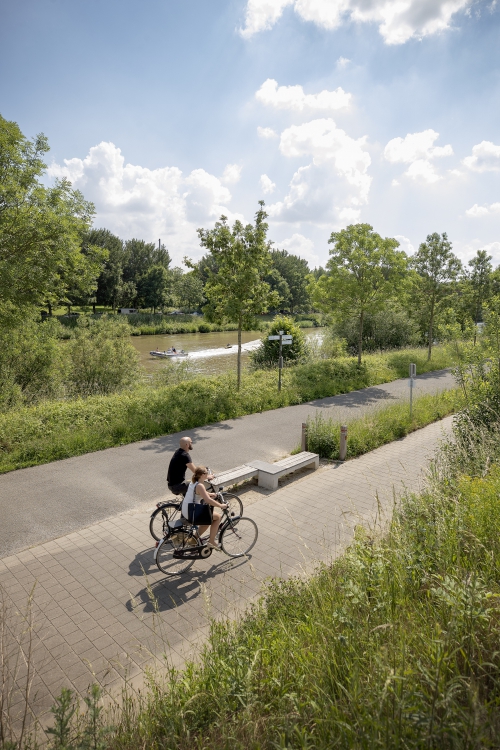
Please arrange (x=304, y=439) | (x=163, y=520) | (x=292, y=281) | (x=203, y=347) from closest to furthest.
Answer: (x=163, y=520), (x=304, y=439), (x=203, y=347), (x=292, y=281)

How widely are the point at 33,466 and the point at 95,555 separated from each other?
3773 mm

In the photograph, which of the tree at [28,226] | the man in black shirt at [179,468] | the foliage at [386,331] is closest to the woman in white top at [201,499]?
the man in black shirt at [179,468]

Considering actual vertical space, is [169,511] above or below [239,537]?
above

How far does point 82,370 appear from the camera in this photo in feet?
52.3

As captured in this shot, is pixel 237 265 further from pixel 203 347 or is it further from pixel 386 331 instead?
pixel 203 347

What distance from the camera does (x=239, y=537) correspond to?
6.11 metres

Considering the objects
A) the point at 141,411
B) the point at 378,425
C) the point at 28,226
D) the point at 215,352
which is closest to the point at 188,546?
the point at 141,411

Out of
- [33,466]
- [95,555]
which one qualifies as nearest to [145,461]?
[33,466]

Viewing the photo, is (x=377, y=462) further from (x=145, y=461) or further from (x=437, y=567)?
(x=437, y=567)

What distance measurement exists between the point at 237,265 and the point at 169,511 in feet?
31.6

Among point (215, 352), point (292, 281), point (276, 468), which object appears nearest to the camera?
point (276, 468)

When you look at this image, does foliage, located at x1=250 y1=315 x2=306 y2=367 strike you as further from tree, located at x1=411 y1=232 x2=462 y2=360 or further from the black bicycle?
the black bicycle

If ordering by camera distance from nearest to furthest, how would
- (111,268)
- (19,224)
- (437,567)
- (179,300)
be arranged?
Result: (437,567)
(19,224)
(111,268)
(179,300)

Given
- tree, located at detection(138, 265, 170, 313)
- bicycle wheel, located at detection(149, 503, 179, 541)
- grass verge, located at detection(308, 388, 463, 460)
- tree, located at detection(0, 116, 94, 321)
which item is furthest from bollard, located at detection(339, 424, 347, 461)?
tree, located at detection(138, 265, 170, 313)
